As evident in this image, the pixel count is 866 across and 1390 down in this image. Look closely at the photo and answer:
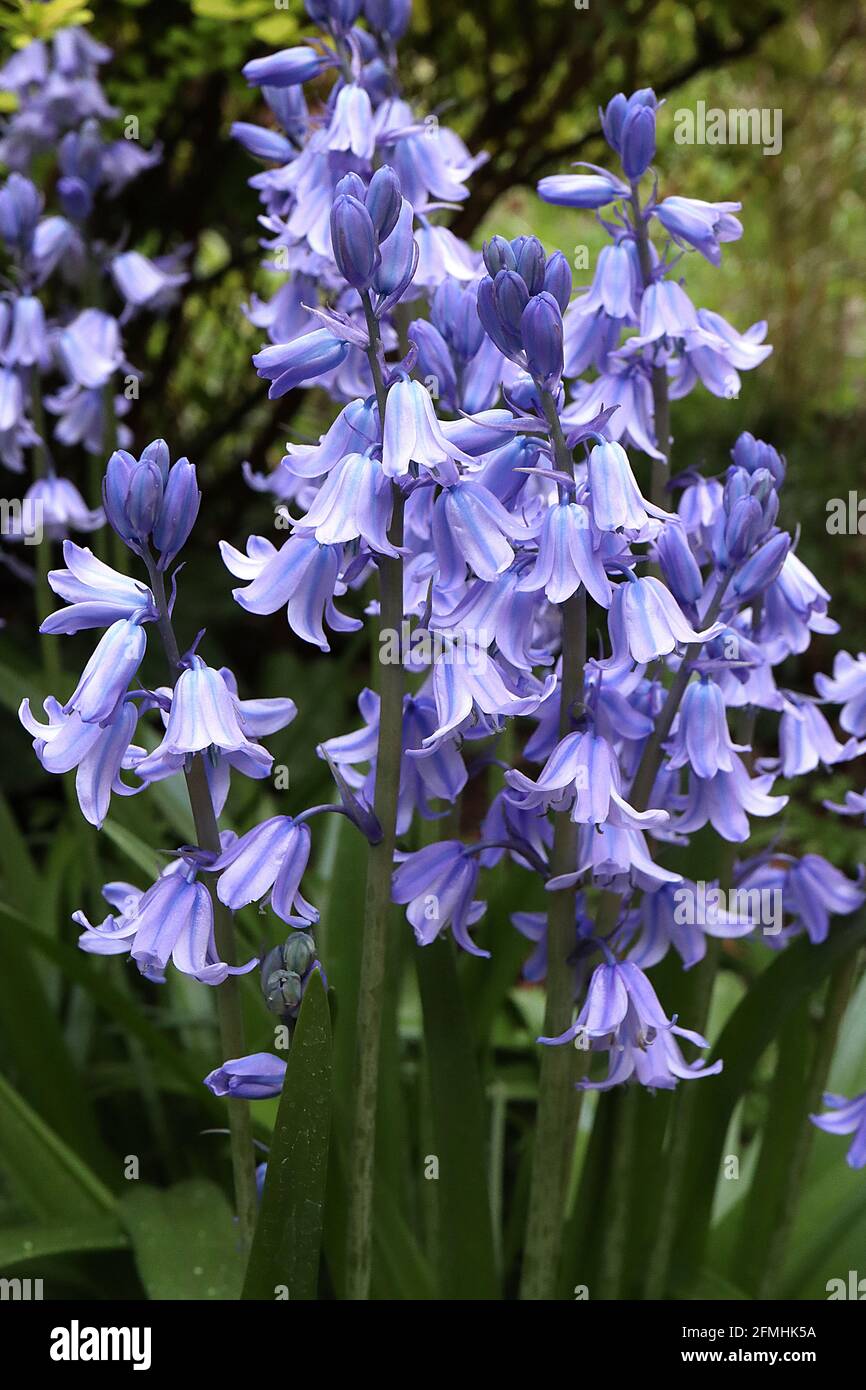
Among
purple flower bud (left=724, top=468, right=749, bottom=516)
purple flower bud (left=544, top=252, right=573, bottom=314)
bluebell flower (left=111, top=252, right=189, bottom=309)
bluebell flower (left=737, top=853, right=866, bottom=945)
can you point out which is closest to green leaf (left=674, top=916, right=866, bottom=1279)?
bluebell flower (left=737, top=853, right=866, bottom=945)

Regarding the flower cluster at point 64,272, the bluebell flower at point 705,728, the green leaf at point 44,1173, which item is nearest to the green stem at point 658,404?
the bluebell flower at point 705,728

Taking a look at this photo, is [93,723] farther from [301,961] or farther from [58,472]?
[58,472]

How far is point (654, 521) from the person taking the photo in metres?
1.34

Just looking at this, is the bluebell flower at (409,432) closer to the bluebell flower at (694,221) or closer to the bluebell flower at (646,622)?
the bluebell flower at (646,622)

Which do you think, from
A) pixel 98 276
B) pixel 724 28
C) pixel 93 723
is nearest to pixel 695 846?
pixel 93 723

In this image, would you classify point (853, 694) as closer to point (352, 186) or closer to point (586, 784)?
point (586, 784)

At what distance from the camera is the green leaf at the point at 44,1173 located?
211 cm

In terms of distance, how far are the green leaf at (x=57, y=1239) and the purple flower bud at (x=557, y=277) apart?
157 centimetres

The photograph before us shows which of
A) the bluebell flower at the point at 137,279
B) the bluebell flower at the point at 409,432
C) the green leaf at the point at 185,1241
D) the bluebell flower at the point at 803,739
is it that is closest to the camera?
the bluebell flower at the point at 409,432

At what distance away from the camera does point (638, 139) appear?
1617 mm

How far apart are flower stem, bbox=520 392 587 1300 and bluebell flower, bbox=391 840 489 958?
110 millimetres

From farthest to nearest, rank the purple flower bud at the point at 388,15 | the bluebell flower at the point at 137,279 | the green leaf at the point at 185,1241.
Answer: the bluebell flower at the point at 137,279 < the purple flower bud at the point at 388,15 < the green leaf at the point at 185,1241

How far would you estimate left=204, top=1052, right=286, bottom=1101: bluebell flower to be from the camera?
1399 millimetres

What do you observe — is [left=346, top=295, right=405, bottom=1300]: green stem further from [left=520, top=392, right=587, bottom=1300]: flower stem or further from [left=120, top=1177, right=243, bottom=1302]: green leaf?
[left=120, top=1177, right=243, bottom=1302]: green leaf
